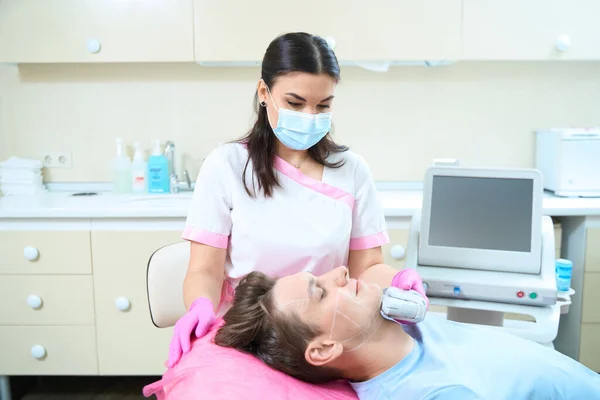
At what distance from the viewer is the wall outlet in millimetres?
2789

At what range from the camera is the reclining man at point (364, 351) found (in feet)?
3.62

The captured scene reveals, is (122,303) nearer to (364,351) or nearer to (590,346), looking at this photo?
(364,351)

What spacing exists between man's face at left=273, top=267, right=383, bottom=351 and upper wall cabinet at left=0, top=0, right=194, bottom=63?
151 centimetres

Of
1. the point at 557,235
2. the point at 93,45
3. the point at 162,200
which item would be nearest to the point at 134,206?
the point at 162,200

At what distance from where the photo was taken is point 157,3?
237 cm

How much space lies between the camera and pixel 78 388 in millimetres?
2574

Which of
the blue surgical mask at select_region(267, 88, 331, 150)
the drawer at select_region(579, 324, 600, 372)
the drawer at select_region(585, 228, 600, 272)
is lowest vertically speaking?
the drawer at select_region(579, 324, 600, 372)

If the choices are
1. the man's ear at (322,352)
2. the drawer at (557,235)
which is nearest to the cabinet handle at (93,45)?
the man's ear at (322,352)

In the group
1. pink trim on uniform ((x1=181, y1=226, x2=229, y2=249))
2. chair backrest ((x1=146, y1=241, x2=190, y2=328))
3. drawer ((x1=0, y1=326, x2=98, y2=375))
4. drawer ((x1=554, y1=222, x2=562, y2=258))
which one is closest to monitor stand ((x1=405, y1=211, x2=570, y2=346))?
pink trim on uniform ((x1=181, y1=226, x2=229, y2=249))

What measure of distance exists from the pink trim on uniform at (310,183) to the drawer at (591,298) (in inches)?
55.2

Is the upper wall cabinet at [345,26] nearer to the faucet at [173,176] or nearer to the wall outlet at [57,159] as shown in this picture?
the faucet at [173,176]

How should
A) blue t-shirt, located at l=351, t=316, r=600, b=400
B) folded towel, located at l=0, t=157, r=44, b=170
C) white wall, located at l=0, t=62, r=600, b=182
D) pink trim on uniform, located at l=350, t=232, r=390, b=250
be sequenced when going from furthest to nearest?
1. white wall, located at l=0, t=62, r=600, b=182
2. folded towel, located at l=0, t=157, r=44, b=170
3. pink trim on uniform, located at l=350, t=232, r=390, b=250
4. blue t-shirt, located at l=351, t=316, r=600, b=400

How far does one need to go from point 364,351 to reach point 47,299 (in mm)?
1664

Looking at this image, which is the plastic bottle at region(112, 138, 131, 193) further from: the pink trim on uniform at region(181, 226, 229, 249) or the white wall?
the pink trim on uniform at region(181, 226, 229, 249)
